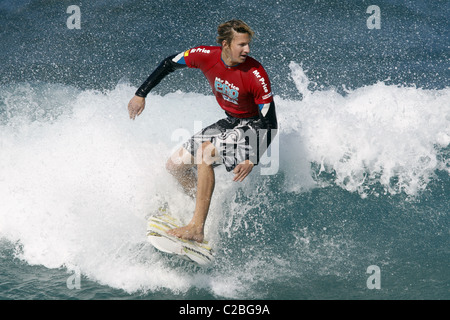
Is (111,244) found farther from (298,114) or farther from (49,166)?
(298,114)

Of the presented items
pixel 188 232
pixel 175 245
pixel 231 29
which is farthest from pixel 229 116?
pixel 175 245

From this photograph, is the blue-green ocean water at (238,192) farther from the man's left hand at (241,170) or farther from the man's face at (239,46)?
the man's face at (239,46)

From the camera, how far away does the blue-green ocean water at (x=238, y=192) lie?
4223mm

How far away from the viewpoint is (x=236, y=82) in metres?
4.07

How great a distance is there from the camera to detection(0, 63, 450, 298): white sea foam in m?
4.45

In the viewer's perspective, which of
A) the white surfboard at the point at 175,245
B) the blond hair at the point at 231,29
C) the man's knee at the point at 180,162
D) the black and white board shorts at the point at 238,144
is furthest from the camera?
the man's knee at the point at 180,162

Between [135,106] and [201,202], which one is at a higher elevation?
[135,106]

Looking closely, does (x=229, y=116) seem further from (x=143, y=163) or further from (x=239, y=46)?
(x=143, y=163)

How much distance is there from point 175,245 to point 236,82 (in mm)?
1427

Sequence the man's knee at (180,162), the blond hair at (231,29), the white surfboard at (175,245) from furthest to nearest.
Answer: the man's knee at (180,162)
the white surfboard at (175,245)
the blond hair at (231,29)

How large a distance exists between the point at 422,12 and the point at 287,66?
3.92 meters

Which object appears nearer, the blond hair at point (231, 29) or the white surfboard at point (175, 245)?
the blond hair at point (231, 29)

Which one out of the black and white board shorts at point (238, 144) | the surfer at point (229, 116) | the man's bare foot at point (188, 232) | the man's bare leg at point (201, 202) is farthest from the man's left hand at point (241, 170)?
the man's bare foot at point (188, 232)
